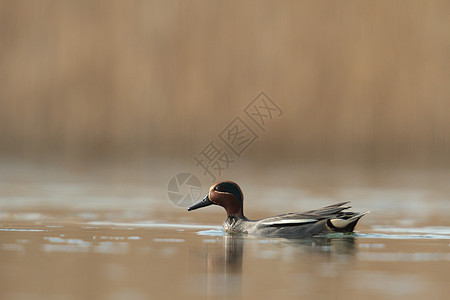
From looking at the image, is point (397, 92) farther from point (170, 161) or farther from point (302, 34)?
point (170, 161)

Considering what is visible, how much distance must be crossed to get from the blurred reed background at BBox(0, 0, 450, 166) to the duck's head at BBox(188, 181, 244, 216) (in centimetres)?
894

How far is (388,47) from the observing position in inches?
825

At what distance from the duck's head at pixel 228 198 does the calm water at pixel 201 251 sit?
31 cm

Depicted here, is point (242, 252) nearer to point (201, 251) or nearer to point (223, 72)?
point (201, 251)

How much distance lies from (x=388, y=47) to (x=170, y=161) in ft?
17.0

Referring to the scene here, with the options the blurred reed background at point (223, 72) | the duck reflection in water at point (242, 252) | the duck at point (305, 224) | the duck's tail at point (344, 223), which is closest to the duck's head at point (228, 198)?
the duck at point (305, 224)

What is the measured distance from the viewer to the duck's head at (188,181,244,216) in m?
11.0

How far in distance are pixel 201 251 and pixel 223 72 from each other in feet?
39.6

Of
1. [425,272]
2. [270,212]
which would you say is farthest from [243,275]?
[270,212]

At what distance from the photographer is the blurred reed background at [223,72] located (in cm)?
2041

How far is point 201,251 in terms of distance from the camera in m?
9.03

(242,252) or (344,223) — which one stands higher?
(344,223)

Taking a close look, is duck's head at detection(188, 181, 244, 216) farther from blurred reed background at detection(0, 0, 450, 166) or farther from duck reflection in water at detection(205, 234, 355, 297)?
blurred reed background at detection(0, 0, 450, 166)

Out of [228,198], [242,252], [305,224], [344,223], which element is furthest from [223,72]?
[242,252]
